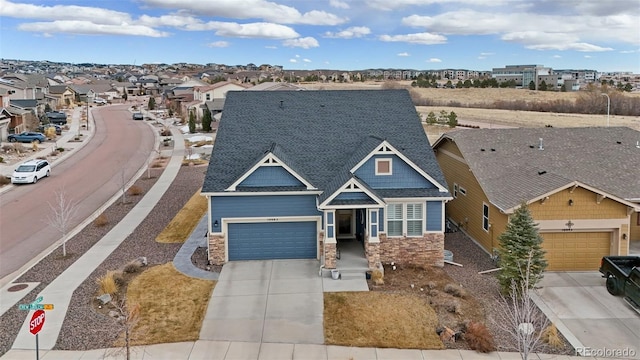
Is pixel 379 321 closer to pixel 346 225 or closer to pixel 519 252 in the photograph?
pixel 519 252

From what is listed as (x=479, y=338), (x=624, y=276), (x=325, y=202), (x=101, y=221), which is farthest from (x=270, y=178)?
(x=624, y=276)

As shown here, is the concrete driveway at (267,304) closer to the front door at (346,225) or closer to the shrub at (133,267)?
the front door at (346,225)

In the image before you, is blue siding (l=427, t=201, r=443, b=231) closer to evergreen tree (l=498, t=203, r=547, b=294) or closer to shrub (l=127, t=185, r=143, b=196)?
evergreen tree (l=498, t=203, r=547, b=294)

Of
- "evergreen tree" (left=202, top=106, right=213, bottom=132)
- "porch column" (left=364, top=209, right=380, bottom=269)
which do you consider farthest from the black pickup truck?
"evergreen tree" (left=202, top=106, right=213, bottom=132)

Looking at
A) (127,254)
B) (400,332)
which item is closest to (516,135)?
(400,332)

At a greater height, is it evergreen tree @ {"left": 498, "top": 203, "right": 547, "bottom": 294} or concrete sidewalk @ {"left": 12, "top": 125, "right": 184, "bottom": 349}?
evergreen tree @ {"left": 498, "top": 203, "right": 547, "bottom": 294}

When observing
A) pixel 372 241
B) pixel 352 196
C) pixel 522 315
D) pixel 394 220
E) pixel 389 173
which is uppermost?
pixel 389 173
